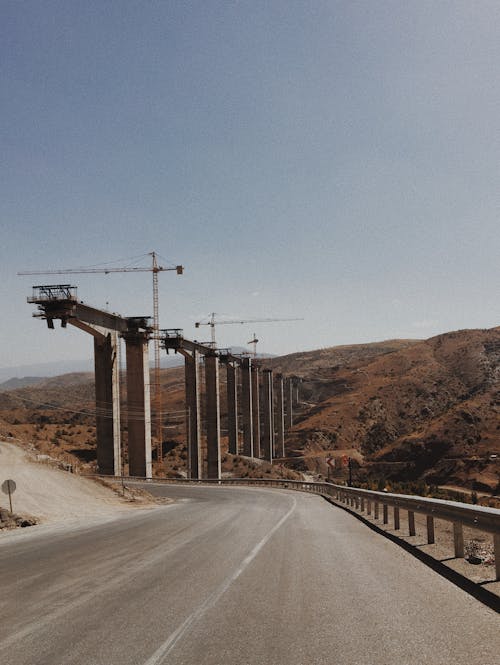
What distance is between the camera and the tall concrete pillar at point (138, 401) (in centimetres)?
5266

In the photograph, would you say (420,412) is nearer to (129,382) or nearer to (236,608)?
(129,382)

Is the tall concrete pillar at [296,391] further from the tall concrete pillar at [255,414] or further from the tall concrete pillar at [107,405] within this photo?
the tall concrete pillar at [107,405]

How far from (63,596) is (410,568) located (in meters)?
5.24

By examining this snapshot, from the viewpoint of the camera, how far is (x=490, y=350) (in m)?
153

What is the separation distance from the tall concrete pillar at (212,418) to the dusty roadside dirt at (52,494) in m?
37.6

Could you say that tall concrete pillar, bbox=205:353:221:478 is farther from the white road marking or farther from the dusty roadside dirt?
the white road marking

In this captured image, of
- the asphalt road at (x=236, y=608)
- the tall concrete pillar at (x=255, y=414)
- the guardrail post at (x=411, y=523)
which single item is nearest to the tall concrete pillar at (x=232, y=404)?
the tall concrete pillar at (x=255, y=414)

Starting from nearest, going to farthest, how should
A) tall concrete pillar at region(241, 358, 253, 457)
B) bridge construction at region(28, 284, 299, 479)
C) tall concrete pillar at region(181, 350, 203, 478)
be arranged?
1. bridge construction at region(28, 284, 299, 479)
2. tall concrete pillar at region(181, 350, 203, 478)
3. tall concrete pillar at region(241, 358, 253, 457)

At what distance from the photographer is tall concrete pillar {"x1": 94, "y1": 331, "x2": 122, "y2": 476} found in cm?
4791

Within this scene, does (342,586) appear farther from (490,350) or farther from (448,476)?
(490,350)

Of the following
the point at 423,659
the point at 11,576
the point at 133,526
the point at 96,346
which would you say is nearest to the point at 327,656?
the point at 423,659

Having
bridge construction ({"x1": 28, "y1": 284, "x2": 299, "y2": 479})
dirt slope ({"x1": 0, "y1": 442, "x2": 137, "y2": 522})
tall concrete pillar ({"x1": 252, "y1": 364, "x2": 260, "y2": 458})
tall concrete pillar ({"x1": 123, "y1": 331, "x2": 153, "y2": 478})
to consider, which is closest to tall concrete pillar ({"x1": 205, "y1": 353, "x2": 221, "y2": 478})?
bridge construction ({"x1": 28, "y1": 284, "x2": 299, "y2": 479})

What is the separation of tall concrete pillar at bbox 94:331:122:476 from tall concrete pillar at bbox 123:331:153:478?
306 cm

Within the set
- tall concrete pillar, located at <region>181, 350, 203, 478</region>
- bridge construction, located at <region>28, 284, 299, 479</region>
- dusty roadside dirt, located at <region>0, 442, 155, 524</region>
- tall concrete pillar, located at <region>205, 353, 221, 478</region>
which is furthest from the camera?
tall concrete pillar, located at <region>205, 353, 221, 478</region>
